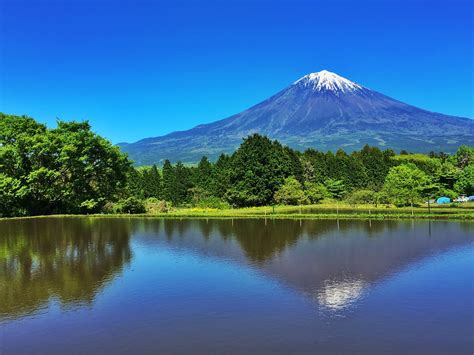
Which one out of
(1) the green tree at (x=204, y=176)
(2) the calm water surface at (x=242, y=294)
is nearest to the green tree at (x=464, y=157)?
(1) the green tree at (x=204, y=176)

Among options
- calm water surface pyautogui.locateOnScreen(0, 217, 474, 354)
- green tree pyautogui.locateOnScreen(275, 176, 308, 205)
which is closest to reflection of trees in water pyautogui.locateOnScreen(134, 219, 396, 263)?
calm water surface pyautogui.locateOnScreen(0, 217, 474, 354)

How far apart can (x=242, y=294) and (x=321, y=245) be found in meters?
7.68

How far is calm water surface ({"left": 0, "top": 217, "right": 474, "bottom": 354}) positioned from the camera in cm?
812

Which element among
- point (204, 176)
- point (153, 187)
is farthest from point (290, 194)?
point (153, 187)

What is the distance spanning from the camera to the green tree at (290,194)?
130ft

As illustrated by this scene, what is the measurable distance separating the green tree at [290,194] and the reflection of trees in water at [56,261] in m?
Answer: 16.9

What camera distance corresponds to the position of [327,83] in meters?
195

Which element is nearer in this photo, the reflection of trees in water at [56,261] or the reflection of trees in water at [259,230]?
the reflection of trees in water at [56,261]

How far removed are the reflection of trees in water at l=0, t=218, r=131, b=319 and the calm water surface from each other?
6 centimetres

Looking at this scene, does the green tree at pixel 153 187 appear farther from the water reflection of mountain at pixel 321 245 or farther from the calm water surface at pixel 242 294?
the calm water surface at pixel 242 294

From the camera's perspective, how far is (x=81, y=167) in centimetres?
3375

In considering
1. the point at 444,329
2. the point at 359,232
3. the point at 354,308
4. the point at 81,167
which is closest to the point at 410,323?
the point at 444,329

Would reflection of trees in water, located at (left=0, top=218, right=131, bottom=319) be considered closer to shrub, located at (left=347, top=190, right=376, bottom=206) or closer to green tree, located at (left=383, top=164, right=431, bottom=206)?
shrub, located at (left=347, top=190, right=376, bottom=206)

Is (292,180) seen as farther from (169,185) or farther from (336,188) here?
(169,185)
